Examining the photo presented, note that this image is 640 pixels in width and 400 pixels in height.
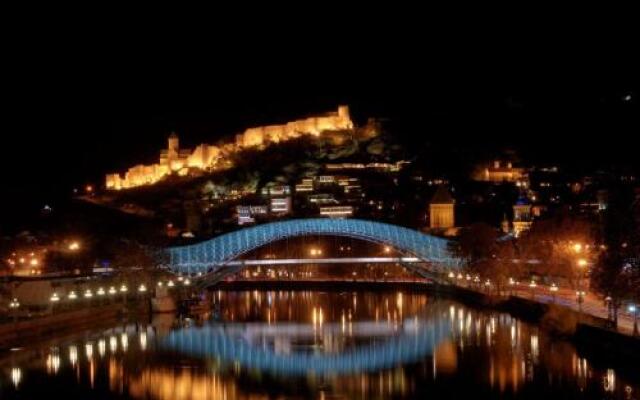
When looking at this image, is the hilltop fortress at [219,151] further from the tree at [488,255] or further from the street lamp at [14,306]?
the street lamp at [14,306]

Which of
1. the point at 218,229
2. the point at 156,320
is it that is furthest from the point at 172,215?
the point at 156,320

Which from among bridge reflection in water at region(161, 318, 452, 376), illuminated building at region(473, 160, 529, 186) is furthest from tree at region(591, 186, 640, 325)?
illuminated building at region(473, 160, 529, 186)

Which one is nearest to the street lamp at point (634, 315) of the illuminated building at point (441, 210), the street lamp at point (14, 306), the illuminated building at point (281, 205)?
the street lamp at point (14, 306)

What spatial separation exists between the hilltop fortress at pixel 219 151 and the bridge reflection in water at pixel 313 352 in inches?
2375

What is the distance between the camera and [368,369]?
25250 mm

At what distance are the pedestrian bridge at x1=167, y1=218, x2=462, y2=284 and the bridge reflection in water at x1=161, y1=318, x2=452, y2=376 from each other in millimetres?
14384

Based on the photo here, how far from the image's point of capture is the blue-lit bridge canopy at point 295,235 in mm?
50250

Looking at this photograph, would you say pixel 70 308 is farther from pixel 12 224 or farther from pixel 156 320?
pixel 12 224

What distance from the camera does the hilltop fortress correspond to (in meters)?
95.0

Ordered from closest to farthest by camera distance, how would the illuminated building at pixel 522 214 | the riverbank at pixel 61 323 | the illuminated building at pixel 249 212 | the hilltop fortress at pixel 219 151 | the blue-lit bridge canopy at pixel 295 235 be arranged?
1. the riverbank at pixel 61 323
2. the blue-lit bridge canopy at pixel 295 235
3. the illuminated building at pixel 522 214
4. the illuminated building at pixel 249 212
5. the hilltop fortress at pixel 219 151

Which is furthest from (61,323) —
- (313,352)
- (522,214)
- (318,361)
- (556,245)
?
(522,214)

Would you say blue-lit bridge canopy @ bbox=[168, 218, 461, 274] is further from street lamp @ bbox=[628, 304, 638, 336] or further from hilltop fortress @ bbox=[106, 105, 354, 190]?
hilltop fortress @ bbox=[106, 105, 354, 190]

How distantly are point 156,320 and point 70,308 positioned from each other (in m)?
4.16

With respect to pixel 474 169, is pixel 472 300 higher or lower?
lower
